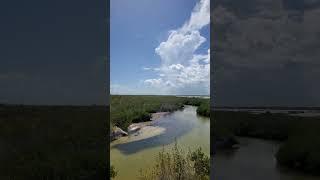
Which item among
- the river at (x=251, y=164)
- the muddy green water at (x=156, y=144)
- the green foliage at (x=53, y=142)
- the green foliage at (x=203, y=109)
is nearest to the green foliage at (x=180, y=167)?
the muddy green water at (x=156, y=144)

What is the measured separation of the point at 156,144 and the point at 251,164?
4.69 ft

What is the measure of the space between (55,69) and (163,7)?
1.80 metres

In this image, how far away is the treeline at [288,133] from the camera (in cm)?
351

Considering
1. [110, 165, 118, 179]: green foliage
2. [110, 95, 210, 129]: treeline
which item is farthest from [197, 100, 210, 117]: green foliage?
[110, 165, 118, 179]: green foliage

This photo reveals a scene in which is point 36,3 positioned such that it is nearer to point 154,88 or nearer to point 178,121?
point 154,88

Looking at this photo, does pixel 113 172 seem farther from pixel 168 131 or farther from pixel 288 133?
pixel 288 133

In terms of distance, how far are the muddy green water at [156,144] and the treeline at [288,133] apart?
0.89 meters

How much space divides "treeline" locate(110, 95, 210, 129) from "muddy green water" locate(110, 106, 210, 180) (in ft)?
0.93

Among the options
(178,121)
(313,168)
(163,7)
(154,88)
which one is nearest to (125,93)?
(154,88)

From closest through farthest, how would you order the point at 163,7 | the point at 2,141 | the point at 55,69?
1. the point at 2,141
2. the point at 55,69
3. the point at 163,7

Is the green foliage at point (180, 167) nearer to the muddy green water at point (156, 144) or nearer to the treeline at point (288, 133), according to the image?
the muddy green water at point (156, 144)

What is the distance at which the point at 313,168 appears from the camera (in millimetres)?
3482

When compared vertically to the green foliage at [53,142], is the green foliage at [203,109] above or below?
above

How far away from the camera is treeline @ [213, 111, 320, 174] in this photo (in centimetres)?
351
